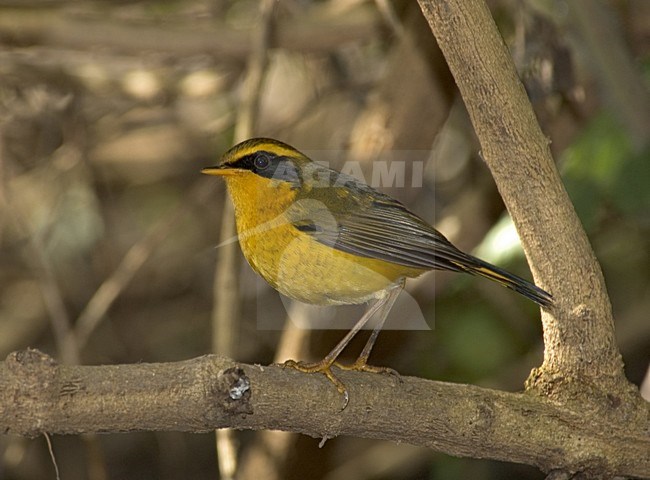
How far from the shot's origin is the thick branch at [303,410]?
226 cm

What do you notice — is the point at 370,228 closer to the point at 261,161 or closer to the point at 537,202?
the point at 261,161

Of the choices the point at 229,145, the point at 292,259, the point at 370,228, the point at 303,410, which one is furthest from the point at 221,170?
the point at 229,145

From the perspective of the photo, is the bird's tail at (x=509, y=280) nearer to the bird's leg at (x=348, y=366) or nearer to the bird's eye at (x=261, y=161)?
the bird's leg at (x=348, y=366)

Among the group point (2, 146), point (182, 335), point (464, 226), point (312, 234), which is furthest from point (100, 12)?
point (312, 234)

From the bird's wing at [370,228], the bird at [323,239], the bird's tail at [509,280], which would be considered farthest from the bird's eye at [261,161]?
the bird's tail at [509,280]

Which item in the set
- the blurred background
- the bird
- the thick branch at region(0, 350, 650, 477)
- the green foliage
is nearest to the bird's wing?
the bird

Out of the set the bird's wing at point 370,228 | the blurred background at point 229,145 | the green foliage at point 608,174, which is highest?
the blurred background at point 229,145

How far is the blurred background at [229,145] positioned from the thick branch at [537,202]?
1.07 m

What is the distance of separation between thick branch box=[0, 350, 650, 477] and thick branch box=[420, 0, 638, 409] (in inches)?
5.4

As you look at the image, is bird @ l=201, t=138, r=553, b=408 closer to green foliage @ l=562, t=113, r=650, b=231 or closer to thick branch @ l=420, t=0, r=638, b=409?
thick branch @ l=420, t=0, r=638, b=409

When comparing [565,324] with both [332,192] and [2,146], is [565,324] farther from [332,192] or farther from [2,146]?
[2,146]

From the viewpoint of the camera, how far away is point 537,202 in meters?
2.65

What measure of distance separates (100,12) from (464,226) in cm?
233

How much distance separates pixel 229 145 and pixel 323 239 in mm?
2377
